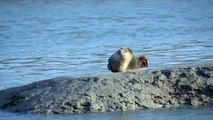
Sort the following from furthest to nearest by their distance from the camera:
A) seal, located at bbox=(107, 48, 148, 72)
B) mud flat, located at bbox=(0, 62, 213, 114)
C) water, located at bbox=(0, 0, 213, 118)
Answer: water, located at bbox=(0, 0, 213, 118) < seal, located at bbox=(107, 48, 148, 72) < mud flat, located at bbox=(0, 62, 213, 114)

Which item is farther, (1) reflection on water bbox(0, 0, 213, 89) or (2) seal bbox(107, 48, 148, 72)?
(1) reflection on water bbox(0, 0, 213, 89)

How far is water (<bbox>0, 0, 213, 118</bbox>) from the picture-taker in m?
15.5

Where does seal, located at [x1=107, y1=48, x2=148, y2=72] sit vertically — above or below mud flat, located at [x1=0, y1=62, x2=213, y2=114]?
above

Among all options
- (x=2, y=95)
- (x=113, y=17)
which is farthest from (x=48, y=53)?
(x=113, y=17)

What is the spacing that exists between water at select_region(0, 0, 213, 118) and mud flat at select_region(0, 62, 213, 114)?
59 centimetres

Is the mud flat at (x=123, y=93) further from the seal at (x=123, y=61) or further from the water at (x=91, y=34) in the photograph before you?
the seal at (x=123, y=61)

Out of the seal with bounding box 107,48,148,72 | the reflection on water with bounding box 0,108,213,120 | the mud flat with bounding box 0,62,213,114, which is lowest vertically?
the reflection on water with bounding box 0,108,213,120

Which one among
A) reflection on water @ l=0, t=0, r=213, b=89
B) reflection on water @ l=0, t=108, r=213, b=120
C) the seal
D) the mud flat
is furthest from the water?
the seal

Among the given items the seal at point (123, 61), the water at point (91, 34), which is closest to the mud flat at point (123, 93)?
the water at point (91, 34)

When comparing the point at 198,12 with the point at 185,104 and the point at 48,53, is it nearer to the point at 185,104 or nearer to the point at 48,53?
the point at 48,53

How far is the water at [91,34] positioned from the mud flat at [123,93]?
593mm

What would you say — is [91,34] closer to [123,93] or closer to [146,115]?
[123,93]

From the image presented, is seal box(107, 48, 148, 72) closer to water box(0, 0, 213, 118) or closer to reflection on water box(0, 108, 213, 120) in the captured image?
reflection on water box(0, 108, 213, 120)

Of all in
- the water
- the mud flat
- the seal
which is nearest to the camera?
the mud flat
